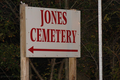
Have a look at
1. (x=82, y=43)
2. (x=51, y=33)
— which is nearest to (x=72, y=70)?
(x=51, y=33)

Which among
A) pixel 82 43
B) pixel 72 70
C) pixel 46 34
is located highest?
pixel 46 34

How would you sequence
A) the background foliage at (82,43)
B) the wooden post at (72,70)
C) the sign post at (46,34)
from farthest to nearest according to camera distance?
the background foliage at (82,43)
the wooden post at (72,70)
the sign post at (46,34)

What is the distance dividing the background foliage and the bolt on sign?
193 centimetres

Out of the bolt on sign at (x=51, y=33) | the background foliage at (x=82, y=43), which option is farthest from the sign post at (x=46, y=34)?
the background foliage at (x=82, y=43)

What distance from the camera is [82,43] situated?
513 cm

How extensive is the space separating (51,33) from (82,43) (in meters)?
2.24

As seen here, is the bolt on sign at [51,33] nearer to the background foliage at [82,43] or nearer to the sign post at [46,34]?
the sign post at [46,34]

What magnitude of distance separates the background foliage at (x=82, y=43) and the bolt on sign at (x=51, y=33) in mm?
1930

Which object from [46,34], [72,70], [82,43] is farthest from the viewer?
[82,43]

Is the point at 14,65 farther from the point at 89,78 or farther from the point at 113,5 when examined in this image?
the point at 113,5

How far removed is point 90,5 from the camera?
5199 millimetres

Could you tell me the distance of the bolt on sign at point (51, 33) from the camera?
9.45 ft

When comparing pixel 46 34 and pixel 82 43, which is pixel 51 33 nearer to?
pixel 46 34

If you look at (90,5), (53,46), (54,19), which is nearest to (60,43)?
(53,46)
